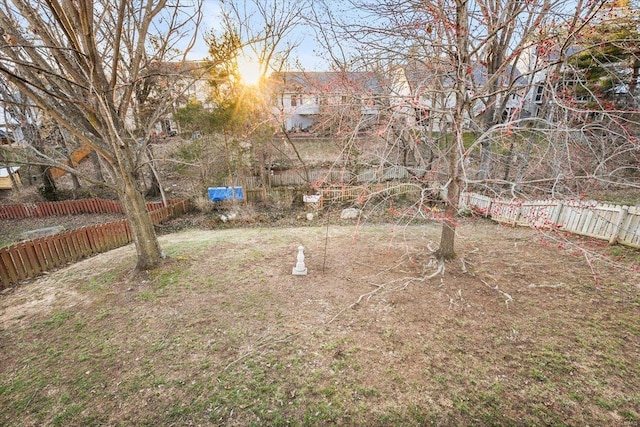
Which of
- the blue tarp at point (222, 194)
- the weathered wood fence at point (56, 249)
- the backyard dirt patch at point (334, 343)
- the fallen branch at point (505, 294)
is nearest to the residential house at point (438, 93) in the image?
the backyard dirt patch at point (334, 343)

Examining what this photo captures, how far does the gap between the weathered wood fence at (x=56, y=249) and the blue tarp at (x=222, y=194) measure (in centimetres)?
424

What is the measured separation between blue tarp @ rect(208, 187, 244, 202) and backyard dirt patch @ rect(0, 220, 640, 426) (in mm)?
6807

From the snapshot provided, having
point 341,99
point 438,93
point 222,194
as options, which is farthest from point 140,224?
point 222,194

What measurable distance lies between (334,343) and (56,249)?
6.98 m

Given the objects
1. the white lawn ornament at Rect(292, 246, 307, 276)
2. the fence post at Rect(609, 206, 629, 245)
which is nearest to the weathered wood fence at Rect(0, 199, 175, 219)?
the white lawn ornament at Rect(292, 246, 307, 276)

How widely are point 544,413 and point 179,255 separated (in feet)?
21.1

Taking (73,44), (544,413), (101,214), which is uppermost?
(73,44)

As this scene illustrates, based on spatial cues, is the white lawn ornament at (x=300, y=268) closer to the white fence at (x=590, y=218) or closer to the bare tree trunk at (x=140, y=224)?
the bare tree trunk at (x=140, y=224)

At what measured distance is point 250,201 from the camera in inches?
495

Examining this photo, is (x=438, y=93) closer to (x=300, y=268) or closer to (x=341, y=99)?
(x=341, y=99)

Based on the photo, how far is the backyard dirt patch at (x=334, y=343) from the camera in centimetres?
262

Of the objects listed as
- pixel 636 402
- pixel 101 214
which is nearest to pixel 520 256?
pixel 636 402

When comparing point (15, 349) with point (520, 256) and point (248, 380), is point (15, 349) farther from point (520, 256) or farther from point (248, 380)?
point (520, 256)

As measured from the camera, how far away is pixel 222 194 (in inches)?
482
